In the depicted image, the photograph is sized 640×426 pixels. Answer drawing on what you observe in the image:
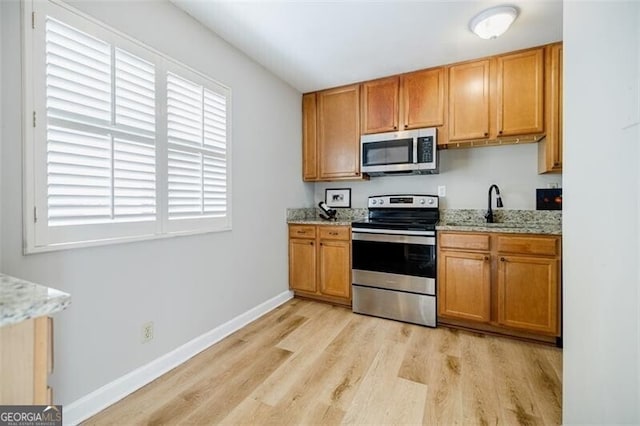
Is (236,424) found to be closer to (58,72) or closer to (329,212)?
(58,72)

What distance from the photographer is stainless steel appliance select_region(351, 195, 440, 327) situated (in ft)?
8.32

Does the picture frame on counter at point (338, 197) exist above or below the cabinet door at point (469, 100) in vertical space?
below

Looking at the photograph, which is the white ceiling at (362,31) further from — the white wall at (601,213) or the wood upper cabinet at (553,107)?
the white wall at (601,213)

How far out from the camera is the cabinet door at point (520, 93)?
92.4 inches

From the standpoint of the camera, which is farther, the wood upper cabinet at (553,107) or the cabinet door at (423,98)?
the cabinet door at (423,98)

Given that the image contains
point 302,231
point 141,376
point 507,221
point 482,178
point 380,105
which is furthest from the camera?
point 302,231

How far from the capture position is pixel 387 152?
2.87 meters

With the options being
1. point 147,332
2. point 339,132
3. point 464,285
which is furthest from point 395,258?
point 147,332

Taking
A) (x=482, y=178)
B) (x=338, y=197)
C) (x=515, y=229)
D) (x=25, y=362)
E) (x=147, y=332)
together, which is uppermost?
(x=482, y=178)

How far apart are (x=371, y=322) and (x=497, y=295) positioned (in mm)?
1079

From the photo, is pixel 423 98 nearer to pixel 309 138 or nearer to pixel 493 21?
pixel 493 21

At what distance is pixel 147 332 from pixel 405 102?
9.48 feet

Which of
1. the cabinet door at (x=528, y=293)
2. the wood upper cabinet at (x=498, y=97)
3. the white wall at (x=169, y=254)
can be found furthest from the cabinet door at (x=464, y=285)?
the white wall at (x=169, y=254)

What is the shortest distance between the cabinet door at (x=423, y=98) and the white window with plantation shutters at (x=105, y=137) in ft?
6.08
